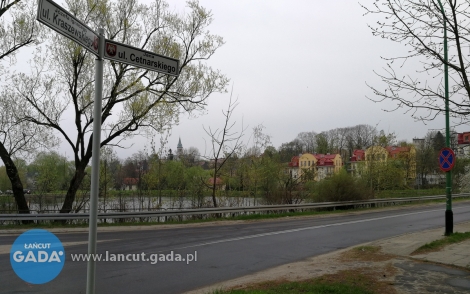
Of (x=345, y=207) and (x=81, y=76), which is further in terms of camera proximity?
(x=345, y=207)

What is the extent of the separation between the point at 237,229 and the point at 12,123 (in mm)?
13178

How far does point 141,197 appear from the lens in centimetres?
2519

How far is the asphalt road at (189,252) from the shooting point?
26.0ft

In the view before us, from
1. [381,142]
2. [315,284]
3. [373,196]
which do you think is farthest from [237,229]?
[381,142]

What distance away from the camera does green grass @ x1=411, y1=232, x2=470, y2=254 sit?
38.4ft

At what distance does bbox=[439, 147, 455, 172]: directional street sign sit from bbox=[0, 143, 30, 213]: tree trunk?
19.2 m

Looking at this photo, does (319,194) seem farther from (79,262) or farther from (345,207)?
(79,262)

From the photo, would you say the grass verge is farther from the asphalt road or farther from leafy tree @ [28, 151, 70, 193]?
leafy tree @ [28, 151, 70, 193]

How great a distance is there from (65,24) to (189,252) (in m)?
9.20

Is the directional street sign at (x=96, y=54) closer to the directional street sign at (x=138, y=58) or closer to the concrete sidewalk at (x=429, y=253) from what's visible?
the directional street sign at (x=138, y=58)

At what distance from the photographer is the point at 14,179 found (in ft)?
68.5

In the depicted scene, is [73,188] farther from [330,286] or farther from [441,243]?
[330,286]

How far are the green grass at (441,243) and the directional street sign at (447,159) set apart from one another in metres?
2.37

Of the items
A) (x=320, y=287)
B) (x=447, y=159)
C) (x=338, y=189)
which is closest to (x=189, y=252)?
(x=320, y=287)
